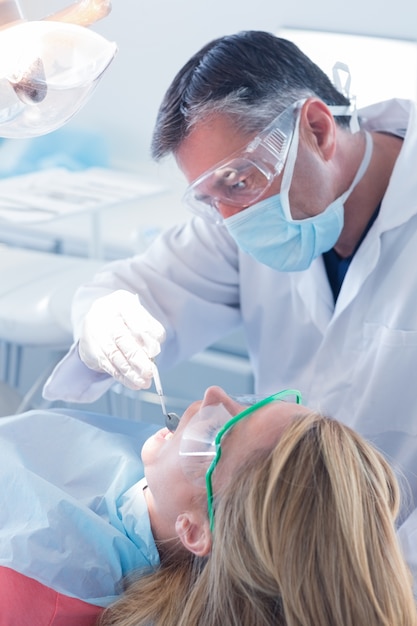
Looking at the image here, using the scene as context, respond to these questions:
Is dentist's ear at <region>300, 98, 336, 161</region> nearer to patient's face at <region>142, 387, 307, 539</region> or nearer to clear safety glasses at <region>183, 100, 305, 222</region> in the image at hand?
clear safety glasses at <region>183, 100, 305, 222</region>

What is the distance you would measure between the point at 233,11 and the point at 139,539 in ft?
7.16

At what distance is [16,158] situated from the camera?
3.38 meters

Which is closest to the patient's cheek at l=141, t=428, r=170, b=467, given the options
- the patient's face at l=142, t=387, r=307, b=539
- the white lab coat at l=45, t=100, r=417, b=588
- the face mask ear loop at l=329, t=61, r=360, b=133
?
the patient's face at l=142, t=387, r=307, b=539

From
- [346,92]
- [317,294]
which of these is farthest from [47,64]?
[317,294]

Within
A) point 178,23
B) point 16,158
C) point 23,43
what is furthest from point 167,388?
point 23,43

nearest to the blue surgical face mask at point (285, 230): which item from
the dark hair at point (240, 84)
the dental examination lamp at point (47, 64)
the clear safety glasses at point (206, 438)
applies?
the dark hair at point (240, 84)

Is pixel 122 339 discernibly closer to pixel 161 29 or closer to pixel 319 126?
pixel 319 126

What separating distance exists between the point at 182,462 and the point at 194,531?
0.33 ft

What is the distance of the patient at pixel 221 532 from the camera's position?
3.47 ft

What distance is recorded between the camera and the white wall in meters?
2.69

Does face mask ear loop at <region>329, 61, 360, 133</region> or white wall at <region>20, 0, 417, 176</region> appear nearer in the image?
face mask ear loop at <region>329, 61, 360, 133</region>

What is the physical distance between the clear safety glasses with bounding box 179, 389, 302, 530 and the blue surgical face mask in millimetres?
380

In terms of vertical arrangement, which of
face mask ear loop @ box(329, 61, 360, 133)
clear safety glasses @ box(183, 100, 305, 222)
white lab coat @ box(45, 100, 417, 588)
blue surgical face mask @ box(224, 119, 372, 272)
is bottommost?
white lab coat @ box(45, 100, 417, 588)

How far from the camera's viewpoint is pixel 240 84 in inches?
56.7
